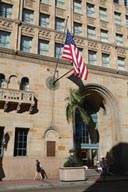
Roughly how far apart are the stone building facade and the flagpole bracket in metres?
0.12

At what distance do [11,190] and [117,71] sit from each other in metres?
21.4

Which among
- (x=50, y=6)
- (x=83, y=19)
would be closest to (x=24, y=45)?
(x=50, y=6)

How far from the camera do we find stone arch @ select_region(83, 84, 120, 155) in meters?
29.8

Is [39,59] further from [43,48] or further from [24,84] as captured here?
[24,84]

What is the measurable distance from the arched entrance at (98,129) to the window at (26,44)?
8343mm

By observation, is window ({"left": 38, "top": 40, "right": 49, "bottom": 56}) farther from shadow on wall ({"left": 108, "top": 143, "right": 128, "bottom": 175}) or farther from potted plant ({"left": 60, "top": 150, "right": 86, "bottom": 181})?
shadow on wall ({"left": 108, "top": 143, "right": 128, "bottom": 175})

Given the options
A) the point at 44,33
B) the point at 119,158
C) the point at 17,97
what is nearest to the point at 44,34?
the point at 44,33

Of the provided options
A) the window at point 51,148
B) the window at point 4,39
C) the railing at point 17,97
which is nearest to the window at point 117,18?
the window at point 4,39

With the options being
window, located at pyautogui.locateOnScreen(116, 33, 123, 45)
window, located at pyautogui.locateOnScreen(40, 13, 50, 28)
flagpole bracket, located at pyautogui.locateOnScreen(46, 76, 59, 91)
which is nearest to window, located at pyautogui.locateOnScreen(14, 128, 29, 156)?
flagpole bracket, located at pyautogui.locateOnScreen(46, 76, 59, 91)

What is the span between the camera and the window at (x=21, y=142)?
24225 mm

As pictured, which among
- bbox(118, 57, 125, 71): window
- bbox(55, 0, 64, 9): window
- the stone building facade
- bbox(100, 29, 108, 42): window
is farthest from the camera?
bbox(100, 29, 108, 42): window

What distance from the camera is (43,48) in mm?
28875

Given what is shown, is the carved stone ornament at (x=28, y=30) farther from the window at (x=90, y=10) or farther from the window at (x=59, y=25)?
the window at (x=90, y=10)

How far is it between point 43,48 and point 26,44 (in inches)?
85.1
